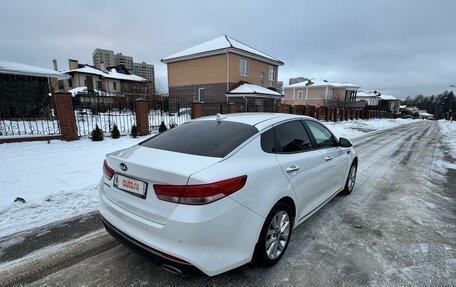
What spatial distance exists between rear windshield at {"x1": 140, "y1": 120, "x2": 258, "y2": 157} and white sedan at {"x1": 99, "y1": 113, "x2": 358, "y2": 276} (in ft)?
0.04

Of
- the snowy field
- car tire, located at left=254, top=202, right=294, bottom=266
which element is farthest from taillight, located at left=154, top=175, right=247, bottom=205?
the snowy field

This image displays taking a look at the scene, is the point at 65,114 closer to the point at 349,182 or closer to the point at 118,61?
the point at 349,182

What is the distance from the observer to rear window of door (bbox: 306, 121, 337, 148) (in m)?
3.52

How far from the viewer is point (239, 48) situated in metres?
24.0

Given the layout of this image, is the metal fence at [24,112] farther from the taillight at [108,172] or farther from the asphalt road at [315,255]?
the taillight at [108,172]

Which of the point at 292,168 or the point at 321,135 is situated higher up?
the point at 321,135

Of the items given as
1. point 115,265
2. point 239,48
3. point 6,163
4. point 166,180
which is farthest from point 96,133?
point 239,48

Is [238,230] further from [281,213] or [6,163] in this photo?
[6,163]

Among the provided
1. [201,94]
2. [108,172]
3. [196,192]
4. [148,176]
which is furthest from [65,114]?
[201,94]

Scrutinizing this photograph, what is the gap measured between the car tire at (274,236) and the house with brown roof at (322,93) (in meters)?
43.9

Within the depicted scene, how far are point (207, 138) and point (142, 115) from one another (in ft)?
27.7

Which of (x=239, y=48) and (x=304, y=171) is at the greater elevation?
(x=239, y=48)

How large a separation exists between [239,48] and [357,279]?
79.7 feet

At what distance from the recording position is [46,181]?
4.77 metres
